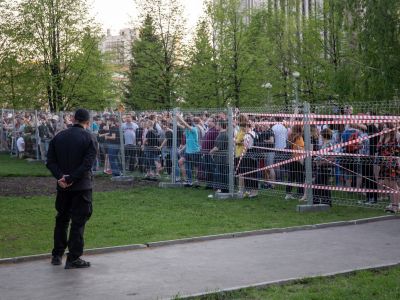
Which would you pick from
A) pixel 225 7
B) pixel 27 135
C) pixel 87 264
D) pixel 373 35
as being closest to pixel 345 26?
pixel 373 35

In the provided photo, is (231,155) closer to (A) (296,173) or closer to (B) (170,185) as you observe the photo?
(A) (296,173)

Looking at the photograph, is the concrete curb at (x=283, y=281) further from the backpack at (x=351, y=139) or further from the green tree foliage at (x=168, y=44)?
the green tree foliage at (x=168, y=44)

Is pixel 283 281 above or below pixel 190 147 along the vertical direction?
below

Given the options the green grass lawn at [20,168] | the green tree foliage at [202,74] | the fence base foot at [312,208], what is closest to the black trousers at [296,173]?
the fence base foot at [312,208]

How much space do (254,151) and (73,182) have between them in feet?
24.7

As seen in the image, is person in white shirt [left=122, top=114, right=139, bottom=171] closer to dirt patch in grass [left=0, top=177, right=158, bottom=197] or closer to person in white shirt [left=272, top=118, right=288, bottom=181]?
dirt patch in grass [left=0, top=177, right=158, bottom=197]

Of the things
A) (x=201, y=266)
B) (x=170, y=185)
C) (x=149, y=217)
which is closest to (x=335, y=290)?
(x=201, y=266)

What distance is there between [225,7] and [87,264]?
35.1 meters

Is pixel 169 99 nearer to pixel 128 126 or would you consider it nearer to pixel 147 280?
pixel 128 126

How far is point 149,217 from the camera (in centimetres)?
1251

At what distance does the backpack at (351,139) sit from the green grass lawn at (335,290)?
586 centimetres

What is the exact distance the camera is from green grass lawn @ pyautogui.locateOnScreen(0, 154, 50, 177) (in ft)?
74.1

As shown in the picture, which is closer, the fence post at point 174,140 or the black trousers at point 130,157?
the fence post at point 174,140

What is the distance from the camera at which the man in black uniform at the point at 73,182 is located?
8.42 meters
